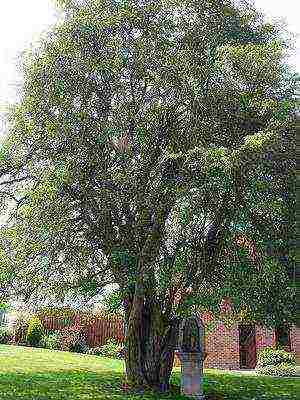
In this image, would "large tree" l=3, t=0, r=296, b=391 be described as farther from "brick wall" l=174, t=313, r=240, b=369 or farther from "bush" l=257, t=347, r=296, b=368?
"brick wall" l=174, t=313, r=240, b=369

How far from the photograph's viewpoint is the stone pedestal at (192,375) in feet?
51.6

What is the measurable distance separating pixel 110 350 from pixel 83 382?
12.7m

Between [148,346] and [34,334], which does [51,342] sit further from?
[148,346]

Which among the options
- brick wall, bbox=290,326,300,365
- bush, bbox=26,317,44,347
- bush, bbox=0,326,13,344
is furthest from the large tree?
bush, bbox=0,326,13,344

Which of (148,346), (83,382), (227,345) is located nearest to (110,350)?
(227,345)

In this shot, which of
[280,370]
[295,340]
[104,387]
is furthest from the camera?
[295,340]

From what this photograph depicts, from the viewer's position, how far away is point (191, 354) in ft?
52.4

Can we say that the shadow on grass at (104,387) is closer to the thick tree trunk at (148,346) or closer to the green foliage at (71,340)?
the thick tree trunk at (148,346)

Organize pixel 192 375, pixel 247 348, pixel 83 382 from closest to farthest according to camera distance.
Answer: pixel 192 375
pixel 83 382
pixel 247 348

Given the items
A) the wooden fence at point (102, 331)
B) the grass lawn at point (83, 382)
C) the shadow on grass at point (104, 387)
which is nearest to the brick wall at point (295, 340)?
the grass lawn at point (83, 382)

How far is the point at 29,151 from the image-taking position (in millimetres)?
15359

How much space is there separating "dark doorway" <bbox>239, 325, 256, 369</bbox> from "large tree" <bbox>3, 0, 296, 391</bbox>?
14.1 m

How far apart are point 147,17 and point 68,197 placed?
466 cm

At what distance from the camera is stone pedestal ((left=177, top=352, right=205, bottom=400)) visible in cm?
1573
